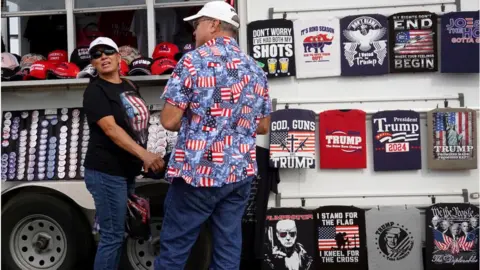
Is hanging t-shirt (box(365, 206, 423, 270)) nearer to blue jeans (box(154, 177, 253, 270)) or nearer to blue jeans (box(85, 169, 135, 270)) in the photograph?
blue jeans (box(154, 177, 253, 270))

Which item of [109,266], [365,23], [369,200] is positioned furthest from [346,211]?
[109,266]

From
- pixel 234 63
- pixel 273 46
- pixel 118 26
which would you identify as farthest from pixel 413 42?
pixel 118 26

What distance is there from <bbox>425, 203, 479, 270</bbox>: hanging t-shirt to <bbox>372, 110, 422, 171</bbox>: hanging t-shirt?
404 mm

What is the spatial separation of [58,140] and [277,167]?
1817 mm

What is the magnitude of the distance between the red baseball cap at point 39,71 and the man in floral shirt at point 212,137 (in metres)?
2.13

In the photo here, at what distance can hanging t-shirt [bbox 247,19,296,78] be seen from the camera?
458 cm

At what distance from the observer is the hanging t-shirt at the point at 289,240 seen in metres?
4.58

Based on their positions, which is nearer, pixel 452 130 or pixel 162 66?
pixel 452 130

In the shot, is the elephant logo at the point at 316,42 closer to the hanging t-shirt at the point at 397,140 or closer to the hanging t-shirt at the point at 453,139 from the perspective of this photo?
the hanging t-shirt at the point at 397,140

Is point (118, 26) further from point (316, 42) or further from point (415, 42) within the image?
point (415, 42)

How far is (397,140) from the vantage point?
14.9ft

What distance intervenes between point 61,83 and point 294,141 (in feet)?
6.27

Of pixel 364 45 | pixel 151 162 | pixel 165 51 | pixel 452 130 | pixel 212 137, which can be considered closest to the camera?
pixel 212 137

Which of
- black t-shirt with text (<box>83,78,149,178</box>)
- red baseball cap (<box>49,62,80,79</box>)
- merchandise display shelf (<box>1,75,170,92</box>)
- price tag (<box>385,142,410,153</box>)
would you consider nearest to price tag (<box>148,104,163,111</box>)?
merchandise display shelf (<box>1,75,170,92</box>)
